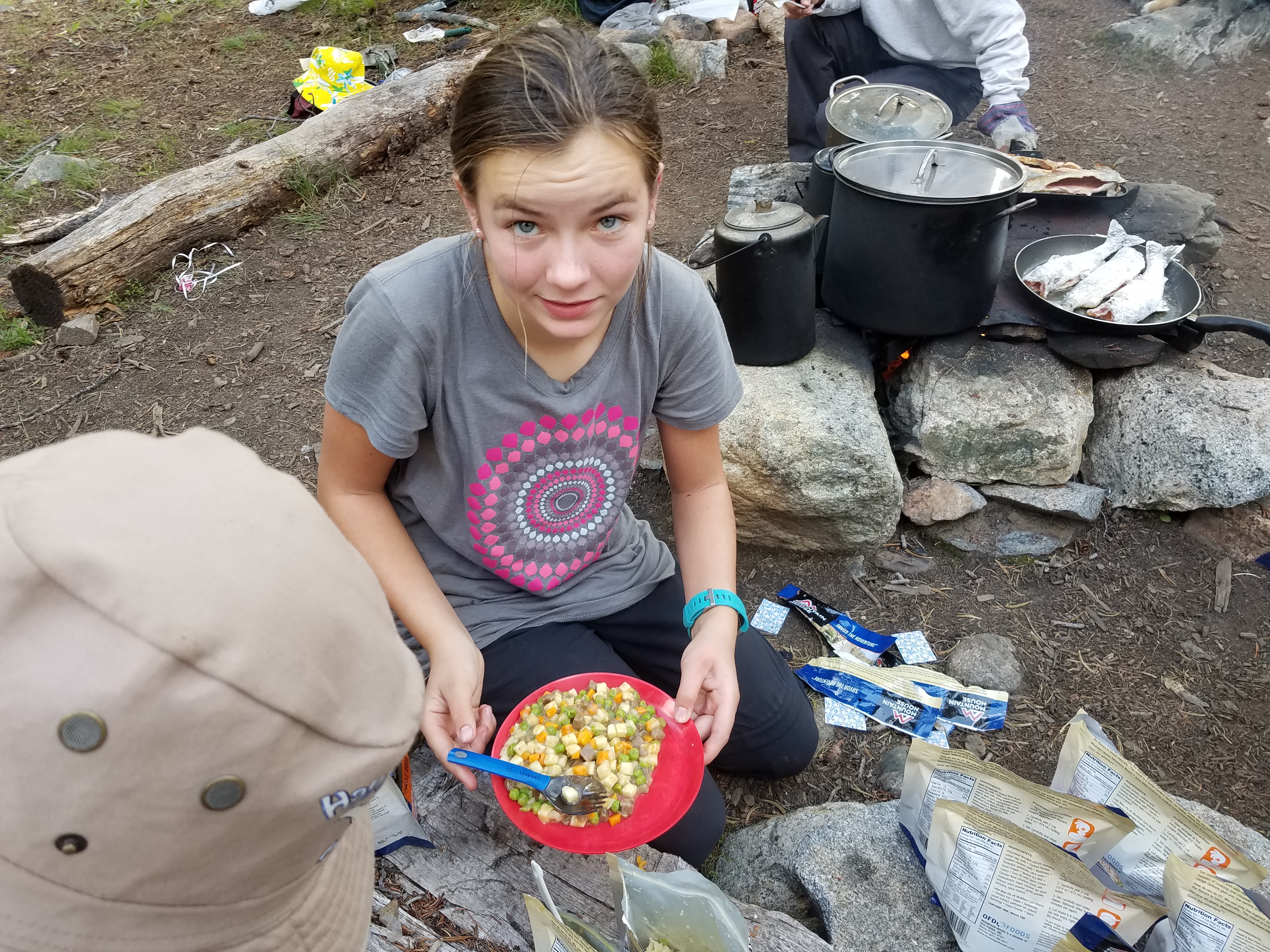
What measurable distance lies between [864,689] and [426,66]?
5744 millimetres

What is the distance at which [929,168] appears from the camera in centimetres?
316

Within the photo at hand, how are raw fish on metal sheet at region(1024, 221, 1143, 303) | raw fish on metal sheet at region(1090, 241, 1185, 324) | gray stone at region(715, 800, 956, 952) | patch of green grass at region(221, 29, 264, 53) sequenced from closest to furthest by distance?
gray stone at region(715, 800, 956, 952) → raw fish on metal sheet at region(1090, 241, 1185, 324) → raw fish on metal sheet at region(1024, 221, 1143, 303) → patch of green grass at region(221, 29, 264, 53)

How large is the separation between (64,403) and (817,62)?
4318 millimetres

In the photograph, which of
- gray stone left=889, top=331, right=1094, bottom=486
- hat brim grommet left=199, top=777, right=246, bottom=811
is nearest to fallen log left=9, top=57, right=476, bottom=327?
gray stone left=889, top=331, right=1094, bottom=486

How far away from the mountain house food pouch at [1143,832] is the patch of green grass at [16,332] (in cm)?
475

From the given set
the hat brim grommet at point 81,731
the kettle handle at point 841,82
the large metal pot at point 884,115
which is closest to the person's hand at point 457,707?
the hat brim grommet at point 81,731

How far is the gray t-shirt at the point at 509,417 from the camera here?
170 cm

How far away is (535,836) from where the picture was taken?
5.32 ft

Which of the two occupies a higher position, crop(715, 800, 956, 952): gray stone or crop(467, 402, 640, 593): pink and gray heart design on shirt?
crop(467, 402, 640, 593): pink and gray heart design on shirt

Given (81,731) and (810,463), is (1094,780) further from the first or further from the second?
(81,731)

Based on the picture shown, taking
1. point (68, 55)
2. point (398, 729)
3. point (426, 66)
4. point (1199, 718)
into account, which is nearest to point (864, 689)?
point (1199, 718)

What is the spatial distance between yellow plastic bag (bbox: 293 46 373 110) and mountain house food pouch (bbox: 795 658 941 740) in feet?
17.0

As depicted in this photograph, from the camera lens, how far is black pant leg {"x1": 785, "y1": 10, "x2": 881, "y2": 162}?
16.2 feet

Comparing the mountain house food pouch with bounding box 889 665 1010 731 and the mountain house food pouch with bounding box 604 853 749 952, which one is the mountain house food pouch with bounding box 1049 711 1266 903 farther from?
the mountain house food pouch with bounding box 889 665 1010 731
